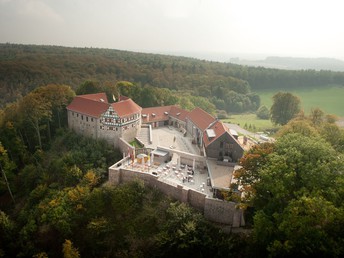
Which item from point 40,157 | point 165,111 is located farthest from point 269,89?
point 40,157

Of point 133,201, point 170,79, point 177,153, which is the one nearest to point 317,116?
point 177,153

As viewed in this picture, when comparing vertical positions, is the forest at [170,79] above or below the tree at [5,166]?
above

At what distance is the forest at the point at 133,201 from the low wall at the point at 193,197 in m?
0.95

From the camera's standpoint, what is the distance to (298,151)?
27.0m

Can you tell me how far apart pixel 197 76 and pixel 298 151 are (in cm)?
8048

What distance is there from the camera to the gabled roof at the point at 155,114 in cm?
5388

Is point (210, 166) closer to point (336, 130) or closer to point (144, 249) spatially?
point (144, 249)

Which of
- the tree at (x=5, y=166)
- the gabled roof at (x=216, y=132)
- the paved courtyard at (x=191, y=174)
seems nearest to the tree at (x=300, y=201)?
the paved courtyard at (x=191, y=174)

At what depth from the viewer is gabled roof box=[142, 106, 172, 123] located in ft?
177

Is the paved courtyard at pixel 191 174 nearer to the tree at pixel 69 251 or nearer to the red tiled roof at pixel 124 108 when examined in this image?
the red tiled roof at pixel 124 108

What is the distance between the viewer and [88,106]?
46500mm

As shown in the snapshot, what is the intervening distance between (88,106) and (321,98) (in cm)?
8251

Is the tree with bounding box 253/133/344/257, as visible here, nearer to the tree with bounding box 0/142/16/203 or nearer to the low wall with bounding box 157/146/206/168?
the low wall with bounding box 157/146/206/168

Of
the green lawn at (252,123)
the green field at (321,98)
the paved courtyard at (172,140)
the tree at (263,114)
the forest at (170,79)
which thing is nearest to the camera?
the paved courtyard at (172,140)
